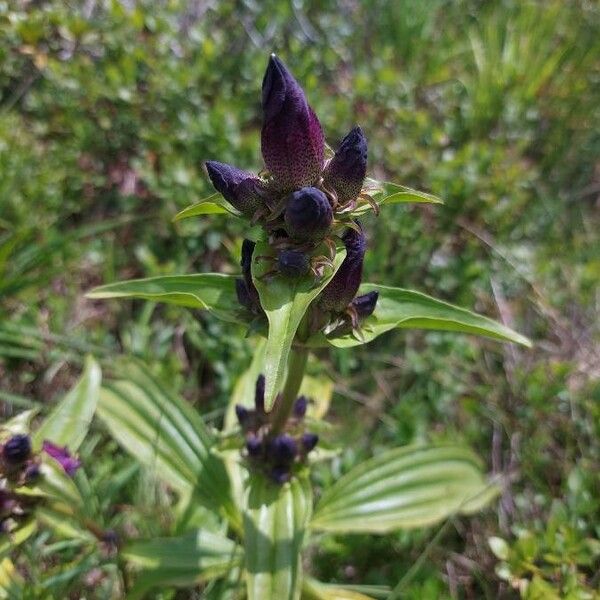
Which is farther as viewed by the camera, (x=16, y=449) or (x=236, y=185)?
(x=16, y=449)

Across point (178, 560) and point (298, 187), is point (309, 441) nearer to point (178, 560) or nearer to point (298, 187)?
point (178, 560)

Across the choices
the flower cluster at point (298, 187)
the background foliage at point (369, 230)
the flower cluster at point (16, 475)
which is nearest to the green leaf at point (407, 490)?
the background foliage at point (369, 230)

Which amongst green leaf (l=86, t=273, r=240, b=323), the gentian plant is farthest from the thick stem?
green leaf (l=86, t=273, r=240, b=323)

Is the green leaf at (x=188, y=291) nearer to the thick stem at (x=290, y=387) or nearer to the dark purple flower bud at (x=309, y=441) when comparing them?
the thick stem at (x=290, y=387)

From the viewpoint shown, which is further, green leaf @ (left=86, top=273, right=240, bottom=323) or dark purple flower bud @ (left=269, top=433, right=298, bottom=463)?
dark purple flower bud @ (left=269, top=433, right=298, bottom=463)

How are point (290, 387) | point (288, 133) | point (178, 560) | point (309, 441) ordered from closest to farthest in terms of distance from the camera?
point (288, 133) < point (290, 387) < point (309, 441) < point (178, 560)

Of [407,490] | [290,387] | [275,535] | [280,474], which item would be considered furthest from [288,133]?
[407,490]

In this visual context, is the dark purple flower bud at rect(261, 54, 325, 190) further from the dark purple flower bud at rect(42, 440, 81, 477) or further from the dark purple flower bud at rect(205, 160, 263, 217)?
the dark purple flower bud at rect(42, 440, 81, 477)
